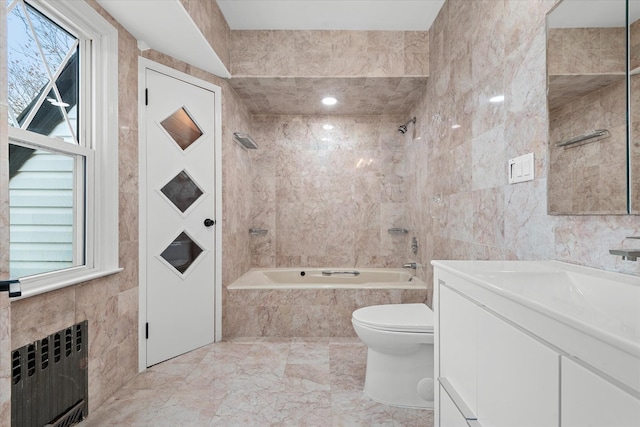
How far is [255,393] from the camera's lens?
6.42 feet

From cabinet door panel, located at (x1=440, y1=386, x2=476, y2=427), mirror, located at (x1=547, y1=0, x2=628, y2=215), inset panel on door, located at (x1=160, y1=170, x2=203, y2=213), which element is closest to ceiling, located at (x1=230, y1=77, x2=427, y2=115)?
inset panel on door, located at (x1=160, y1=170, x2=203, y2=213)

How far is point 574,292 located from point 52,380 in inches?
83.5

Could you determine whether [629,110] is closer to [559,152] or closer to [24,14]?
[559,152]

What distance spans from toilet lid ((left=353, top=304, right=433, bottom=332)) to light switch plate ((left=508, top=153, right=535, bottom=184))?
0.87 metres

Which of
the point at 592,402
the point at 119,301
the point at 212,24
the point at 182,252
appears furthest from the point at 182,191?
the point at 592,402

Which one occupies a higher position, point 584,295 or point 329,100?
point 329,100

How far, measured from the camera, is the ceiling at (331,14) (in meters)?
2.46

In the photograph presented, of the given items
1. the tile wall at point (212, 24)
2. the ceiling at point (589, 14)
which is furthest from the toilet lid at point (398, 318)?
the tile wall at point (212, 24)

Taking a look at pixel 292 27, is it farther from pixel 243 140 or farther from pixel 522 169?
pixel 522 169

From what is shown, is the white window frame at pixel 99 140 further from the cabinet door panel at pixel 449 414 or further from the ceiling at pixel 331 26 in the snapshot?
the cabinet door panel at pixel 449 414

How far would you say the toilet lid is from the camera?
1.80 m

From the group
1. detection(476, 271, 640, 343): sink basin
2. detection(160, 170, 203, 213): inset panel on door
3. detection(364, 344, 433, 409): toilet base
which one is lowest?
detection(364, 344, 433, 409): toilet base

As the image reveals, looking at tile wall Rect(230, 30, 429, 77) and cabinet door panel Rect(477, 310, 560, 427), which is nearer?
cabinet door panel Rect(477, 310, 560, 427)

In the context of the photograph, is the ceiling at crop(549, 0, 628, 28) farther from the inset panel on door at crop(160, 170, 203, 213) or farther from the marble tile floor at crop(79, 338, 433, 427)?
the inset panel on door at crop(160, 170, 203, 213)
